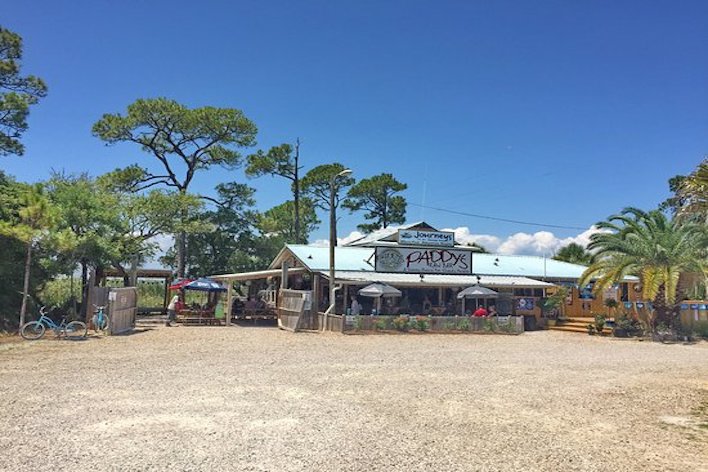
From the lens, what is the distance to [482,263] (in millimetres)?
30062

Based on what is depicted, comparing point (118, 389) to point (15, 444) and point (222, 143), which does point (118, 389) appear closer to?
point (15, 444)

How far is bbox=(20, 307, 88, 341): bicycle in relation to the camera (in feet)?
53.9

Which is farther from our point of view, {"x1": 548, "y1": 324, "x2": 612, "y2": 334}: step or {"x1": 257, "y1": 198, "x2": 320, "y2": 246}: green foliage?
{"x1": 257, "y1": 198, "x2": 320, "y2": 246}: green foliage

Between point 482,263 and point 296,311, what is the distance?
12723mm

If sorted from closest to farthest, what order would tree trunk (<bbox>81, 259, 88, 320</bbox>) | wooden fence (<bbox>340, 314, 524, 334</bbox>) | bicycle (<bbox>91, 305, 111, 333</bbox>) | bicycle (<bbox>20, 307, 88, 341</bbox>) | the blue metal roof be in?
bicycle (<bbox>20, 307, 88, 341</bbox>) → bicycle (<bbox>91, 305, 111, 333</bbox>) → wooden fence (<bbox>340, 314, 524, 334</bbox>) → tree trunk (<bbox>81, 259, 88, 320</bbox>) → the blue metal roof

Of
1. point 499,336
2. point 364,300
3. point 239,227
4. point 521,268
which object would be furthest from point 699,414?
point 239,227

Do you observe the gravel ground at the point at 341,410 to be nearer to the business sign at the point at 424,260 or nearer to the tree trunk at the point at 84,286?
the tree trunk at the point at 84,286

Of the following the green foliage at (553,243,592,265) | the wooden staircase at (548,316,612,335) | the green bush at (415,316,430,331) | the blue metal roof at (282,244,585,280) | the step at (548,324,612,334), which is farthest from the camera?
the green foliage at (553,243,592,265)

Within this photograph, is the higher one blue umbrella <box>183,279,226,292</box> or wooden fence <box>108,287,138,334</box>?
blue umbrella <box>183,279,226,292</box>

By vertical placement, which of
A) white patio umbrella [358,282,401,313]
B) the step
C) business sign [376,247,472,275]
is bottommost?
the step

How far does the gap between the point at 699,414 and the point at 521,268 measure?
21569 mm

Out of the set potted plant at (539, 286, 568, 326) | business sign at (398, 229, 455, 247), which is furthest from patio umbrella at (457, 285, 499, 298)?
potted plant at (539, 286, 568, 326)

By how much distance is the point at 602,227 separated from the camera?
23.9 m

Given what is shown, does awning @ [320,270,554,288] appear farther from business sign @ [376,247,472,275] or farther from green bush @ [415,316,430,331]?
green bush @ [415,316,430,331]
